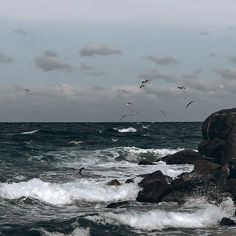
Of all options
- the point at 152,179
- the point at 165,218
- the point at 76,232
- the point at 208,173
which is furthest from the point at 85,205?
the point at 208,173

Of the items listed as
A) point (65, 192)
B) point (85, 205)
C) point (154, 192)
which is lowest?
point (85, 205)

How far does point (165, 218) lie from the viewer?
2114 centimetres

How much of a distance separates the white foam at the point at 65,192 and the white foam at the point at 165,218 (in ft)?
16.6

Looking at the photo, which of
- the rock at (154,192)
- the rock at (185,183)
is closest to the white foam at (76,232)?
the rock at (154,192)

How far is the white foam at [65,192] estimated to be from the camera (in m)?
26.6

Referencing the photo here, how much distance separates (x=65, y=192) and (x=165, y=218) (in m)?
7.91

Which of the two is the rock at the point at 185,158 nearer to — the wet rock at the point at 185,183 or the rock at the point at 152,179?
the wet rock at the point at 185,183

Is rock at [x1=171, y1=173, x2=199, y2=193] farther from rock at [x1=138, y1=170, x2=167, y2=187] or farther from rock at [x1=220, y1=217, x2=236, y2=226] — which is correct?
rock at [x1=220, y1=217, x2=236, y2=226]

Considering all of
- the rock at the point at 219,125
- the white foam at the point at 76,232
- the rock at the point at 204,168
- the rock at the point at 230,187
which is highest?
the rock at the point at 219,125

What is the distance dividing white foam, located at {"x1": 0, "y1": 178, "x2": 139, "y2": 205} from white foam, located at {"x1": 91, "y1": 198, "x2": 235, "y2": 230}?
506 cm

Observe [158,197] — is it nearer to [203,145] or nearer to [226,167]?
[226,167]

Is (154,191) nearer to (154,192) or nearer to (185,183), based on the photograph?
(154,192)

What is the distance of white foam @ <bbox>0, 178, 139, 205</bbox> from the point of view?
26594 millimetres

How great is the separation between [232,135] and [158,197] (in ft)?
45.4
